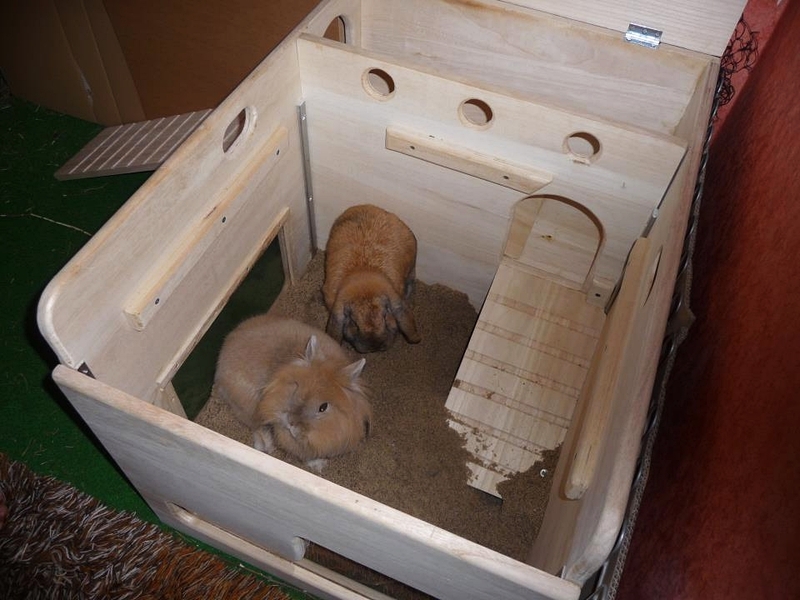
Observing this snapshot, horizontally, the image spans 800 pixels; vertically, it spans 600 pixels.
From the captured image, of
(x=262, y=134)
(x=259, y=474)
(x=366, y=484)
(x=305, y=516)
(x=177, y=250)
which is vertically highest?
(x=262, y=134)

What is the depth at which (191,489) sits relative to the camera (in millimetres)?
1406

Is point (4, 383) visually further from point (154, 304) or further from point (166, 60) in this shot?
point (166, 60)

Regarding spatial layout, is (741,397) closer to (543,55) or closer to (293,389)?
(293,389)

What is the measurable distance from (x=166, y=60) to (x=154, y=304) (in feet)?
5.24

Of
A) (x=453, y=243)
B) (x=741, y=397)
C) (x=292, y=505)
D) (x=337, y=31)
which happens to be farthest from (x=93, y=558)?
(x=337, y=31)

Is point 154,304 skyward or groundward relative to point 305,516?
skyward

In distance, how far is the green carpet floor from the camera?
6.49ft

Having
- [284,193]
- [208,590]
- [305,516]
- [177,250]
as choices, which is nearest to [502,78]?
[284,193]

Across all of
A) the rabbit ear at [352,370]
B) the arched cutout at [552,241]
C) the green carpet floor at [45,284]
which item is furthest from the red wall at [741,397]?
the green carpet floor at [45,284]

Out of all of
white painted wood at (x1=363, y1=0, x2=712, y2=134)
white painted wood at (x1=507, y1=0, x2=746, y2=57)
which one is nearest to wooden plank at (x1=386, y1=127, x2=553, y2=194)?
white painted wood at (x1=363, y1=0, x2=712, y2=134)

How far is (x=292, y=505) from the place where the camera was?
1179 millimetres

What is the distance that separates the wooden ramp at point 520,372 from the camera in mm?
1937

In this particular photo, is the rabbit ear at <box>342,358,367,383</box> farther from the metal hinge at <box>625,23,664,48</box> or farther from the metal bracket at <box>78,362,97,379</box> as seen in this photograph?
the metal hinge at <box>625,23,664,48</box>

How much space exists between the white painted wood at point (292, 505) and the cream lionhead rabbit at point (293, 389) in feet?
1.23
